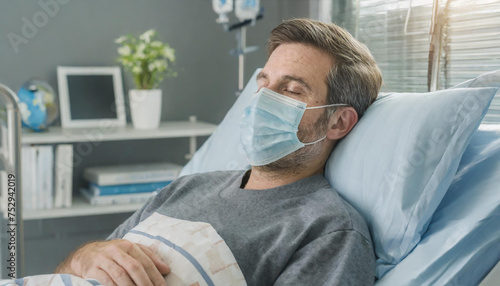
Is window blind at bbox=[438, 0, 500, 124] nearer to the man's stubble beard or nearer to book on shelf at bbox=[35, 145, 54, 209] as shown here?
the man's stubble beard

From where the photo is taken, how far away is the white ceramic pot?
2.49 metres

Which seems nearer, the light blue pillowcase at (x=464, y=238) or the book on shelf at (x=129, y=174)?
the light blue pillowcase at (x=464, y=238)

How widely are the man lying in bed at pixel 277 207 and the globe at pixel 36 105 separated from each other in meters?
1.17

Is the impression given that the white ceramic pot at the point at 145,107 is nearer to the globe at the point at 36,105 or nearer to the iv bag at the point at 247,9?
the globe at the point at 36,105

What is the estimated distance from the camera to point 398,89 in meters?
2.21

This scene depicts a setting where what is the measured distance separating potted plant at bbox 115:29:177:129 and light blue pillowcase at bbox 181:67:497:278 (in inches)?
58.0

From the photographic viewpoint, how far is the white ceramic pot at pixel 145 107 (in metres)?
2.49

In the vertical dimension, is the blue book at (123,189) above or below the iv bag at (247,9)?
below

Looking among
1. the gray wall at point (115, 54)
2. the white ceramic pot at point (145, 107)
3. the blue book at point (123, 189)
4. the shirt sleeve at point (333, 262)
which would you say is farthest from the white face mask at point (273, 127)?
the gray wall at point (115, 54)

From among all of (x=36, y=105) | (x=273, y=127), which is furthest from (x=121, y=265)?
(x=36, y=105)

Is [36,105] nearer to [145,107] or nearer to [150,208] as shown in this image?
[145,107]

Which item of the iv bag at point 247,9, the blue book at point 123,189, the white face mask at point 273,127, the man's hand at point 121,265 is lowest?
the blue book at point 123,189

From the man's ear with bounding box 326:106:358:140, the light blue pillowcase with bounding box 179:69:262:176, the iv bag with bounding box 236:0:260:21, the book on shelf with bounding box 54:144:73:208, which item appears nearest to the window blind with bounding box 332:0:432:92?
the iv bag with bounding box 236:0:260:21

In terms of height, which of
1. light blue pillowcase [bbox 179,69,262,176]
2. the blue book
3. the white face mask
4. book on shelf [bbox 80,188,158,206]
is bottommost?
book on shelf [bbox 80,188,158,206]
